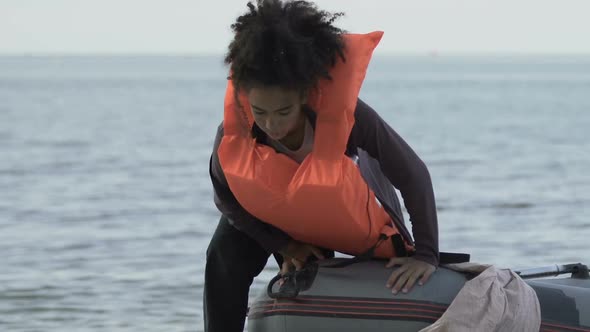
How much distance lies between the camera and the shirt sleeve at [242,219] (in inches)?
136

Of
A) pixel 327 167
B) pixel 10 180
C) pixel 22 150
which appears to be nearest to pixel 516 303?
pixel 327 167

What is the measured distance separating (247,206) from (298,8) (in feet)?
1.86

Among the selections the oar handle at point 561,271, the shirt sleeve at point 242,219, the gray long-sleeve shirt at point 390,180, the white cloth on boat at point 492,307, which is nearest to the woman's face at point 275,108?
the gray long-sleeve shirt at point 390,180

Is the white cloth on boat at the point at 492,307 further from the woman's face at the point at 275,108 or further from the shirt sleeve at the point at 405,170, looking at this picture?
the woman's face at the point at 275,108

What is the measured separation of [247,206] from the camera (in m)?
3.37

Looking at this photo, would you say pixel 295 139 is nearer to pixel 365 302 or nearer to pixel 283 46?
pixel 283 46

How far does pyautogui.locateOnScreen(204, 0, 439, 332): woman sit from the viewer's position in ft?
10.3

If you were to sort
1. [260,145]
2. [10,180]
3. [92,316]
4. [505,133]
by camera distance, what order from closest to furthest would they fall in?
[260,145] < [92,316] < [10,180] < [505,133]

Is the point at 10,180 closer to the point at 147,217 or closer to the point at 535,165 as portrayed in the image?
the point at 147,217

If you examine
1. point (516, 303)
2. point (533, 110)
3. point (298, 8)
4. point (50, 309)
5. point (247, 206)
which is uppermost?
point (298, 8)

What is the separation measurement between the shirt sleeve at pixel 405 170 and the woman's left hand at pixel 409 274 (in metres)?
0.02

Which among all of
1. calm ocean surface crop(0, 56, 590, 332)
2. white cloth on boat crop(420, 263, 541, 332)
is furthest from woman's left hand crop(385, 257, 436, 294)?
calm ocean surface crop(0, 56, 590, 332)

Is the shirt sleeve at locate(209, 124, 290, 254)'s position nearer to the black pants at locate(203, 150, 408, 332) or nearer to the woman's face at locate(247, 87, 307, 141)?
the black pants at locate(203, 150, 408, 332)

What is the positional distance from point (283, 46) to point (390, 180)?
0.54 m
